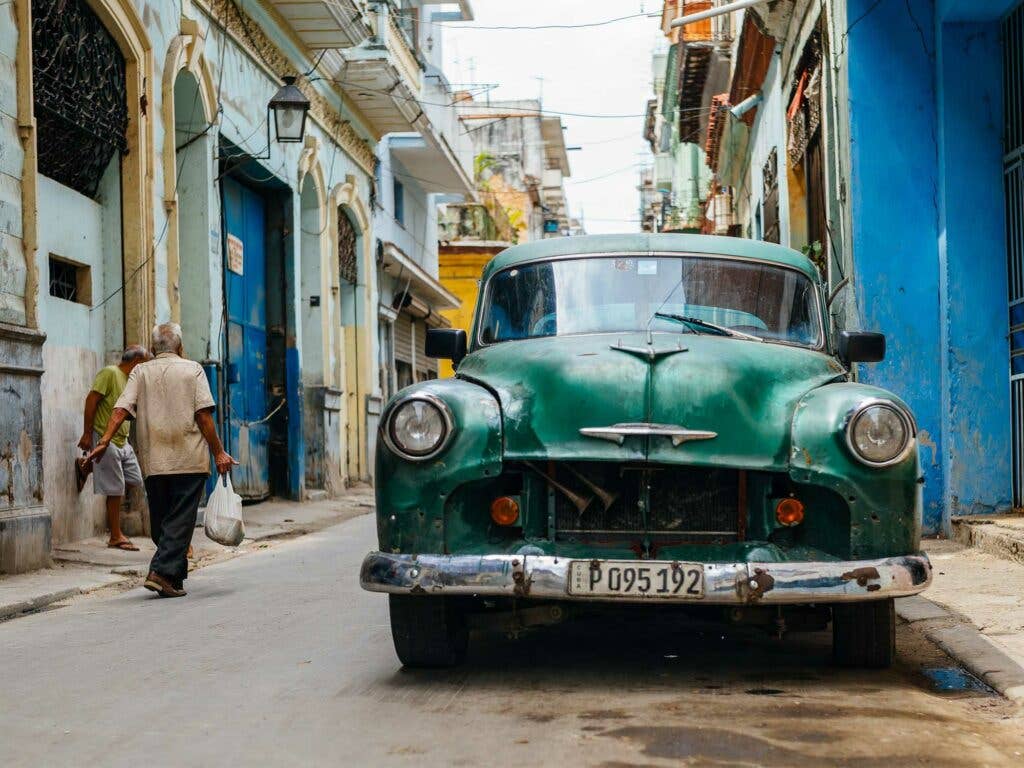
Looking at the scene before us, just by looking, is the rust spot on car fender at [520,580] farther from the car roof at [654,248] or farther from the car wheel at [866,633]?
the car roof at [654,248]

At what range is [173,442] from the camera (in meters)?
8.39

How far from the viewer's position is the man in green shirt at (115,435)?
1062 cm

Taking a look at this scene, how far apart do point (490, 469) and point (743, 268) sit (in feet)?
6.52

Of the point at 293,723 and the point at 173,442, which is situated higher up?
the point at 173,442

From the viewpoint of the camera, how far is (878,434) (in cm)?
509

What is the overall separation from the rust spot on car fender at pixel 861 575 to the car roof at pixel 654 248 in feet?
6.72

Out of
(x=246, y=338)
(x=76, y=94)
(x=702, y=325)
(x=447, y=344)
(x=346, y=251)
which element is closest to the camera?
(x=702, y=325)

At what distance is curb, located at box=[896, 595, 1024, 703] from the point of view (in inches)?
201

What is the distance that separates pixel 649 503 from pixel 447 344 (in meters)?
1.82

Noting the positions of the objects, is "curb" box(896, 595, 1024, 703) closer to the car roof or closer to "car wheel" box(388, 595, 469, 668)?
the car roof

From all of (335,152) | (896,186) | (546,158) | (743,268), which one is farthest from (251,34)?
(546,158)

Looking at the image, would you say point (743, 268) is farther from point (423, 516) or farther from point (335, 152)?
point (335, 152)

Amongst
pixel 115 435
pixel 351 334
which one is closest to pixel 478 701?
pixel 115 435

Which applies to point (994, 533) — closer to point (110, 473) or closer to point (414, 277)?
point (110, 473)
